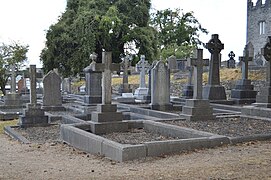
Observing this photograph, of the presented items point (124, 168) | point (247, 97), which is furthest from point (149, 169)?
point (247, 97)

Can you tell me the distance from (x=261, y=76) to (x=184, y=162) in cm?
2311

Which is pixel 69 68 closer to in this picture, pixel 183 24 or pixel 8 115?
pixel 8 115

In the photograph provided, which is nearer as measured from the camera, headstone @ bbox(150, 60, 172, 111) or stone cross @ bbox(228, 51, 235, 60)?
headstone @ bbox(150, 60, 172, 111)

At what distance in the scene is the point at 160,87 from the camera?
15328mm

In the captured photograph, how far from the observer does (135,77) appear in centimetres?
4259

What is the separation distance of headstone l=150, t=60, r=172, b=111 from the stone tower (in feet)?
115

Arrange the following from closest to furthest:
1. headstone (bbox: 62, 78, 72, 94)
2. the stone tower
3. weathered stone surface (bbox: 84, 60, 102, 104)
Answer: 1. weathered stone surface (bbox: 84, 60, 102, 104)
2. headstone (bbox: 62, 78, 72, 94)
3. the stone tower

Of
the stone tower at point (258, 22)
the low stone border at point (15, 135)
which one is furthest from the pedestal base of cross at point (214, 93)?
the stone tower at point (258, 22)

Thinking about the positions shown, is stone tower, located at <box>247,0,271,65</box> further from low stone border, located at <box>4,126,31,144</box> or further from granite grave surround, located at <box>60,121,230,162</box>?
granite grave surround, located at <box>60,121,230,162</box>

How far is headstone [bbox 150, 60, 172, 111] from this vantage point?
15.0 metres

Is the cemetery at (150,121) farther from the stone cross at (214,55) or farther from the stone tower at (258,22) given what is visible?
the stone tower at (258,22)

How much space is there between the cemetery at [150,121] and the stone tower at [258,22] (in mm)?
32609

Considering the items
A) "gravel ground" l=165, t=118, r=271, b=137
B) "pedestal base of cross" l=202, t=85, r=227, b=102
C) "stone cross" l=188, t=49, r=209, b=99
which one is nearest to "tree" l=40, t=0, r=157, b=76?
"pedestal base of cross" l=202, t=85, r=227, b=102

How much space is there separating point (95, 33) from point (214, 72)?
17793 mm
